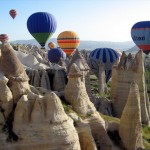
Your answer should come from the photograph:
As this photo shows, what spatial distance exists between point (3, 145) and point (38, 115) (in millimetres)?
1638

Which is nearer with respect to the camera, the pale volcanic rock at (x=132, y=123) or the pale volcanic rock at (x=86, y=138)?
the pale volcanic rock at (x=86, y=138)

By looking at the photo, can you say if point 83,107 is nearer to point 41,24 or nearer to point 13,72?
point 13,72

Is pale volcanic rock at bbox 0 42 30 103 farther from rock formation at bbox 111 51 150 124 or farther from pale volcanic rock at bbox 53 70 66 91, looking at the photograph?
pale volcanic rock at bbox 53 70 66 91

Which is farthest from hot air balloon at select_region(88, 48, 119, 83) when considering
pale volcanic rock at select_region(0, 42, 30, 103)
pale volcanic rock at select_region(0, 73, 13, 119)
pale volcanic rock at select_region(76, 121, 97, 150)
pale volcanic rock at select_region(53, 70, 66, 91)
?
pale volcanic rock at select_region(0, 73, 13, 119)

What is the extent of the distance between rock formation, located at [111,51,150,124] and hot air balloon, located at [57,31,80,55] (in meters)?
38.5

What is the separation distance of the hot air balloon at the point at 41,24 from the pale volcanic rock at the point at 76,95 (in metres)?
36.6

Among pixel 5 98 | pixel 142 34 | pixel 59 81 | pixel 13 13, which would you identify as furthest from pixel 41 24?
pixel 5 98

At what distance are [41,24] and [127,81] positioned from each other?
28571 millimetres

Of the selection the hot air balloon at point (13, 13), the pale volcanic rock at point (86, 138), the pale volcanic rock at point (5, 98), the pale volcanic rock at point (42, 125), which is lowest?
the pale volcanic rock at point (86, 138)

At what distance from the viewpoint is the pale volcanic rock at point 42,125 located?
13938 mm

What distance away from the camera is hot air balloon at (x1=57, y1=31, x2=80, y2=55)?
6678 centimetres

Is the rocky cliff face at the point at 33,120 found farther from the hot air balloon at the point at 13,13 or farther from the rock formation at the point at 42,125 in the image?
the hot air balloon at the point at 13,13

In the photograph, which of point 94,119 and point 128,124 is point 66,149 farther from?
point 128,124

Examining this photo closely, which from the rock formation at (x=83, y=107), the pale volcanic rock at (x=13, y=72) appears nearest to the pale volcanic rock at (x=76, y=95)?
the rock formation at (x=83, y=107)
